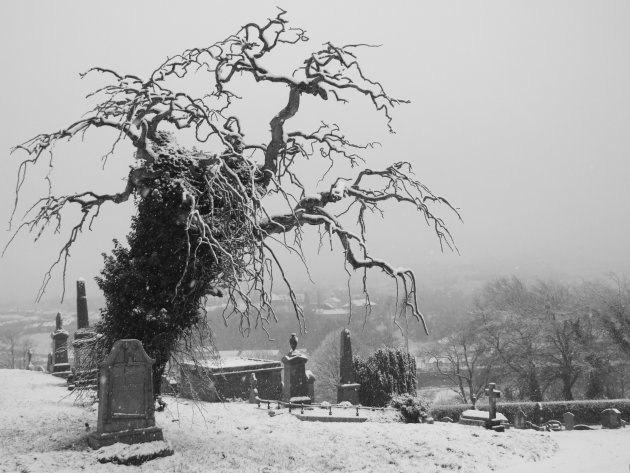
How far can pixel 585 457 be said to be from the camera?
487 inches

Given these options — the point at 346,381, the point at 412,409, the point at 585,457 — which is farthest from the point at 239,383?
the point at 585,457

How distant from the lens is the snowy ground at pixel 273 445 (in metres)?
9.42

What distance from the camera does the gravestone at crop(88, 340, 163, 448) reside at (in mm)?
9883

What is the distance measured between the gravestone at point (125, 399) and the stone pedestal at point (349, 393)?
1531cm

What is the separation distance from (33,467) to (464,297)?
88.6 metres

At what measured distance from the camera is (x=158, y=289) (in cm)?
1145

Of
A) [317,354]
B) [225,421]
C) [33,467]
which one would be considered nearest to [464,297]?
[317,354]

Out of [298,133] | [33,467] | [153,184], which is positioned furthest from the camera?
[298,133]

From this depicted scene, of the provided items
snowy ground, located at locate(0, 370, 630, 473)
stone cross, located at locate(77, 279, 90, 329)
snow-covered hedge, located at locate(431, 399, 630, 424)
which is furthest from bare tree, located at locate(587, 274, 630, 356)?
stone cross, located at locate(77, 279, 90, 329)

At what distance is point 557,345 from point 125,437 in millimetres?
33791

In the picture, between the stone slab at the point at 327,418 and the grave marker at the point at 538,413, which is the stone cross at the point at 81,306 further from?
the grave marker at the point at 538,413

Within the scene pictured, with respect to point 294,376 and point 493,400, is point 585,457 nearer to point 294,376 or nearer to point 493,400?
point 493,400

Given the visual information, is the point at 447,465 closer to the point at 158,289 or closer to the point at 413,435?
the point at 413,435

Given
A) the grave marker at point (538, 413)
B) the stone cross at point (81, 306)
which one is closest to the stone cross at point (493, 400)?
the grave marker at point (538, 413)
